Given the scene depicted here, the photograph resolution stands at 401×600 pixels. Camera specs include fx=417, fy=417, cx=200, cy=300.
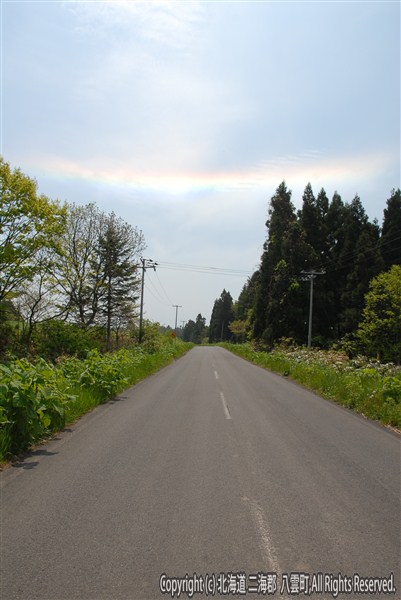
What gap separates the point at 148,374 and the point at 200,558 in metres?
17.6

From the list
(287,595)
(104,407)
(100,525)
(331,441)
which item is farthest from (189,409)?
(287,595)

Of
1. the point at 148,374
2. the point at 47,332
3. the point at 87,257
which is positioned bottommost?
the point at 148,374

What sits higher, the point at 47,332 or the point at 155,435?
the point at 47,332

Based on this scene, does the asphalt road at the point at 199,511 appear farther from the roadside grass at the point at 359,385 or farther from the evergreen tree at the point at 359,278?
the evergreen tree at the point at 359,278

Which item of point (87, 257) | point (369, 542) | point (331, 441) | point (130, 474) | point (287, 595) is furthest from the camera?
point (87, 257)

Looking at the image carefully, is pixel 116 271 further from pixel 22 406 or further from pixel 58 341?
pixel 22 406

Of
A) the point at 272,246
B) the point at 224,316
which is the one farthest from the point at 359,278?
the point at 224,316

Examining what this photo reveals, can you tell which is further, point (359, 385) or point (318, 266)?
point (318, 266)

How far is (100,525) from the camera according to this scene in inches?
162

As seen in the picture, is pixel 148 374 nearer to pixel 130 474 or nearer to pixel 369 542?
pixel 130 474

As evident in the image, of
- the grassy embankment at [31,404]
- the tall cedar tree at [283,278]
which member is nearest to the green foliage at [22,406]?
the grassy embankment at [31,404]

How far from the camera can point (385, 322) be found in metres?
30.9

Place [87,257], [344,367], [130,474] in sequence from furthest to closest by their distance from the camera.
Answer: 1. [87,257]
2. [344,367]
3. [130,474]

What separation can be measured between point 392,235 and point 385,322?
17993mm
